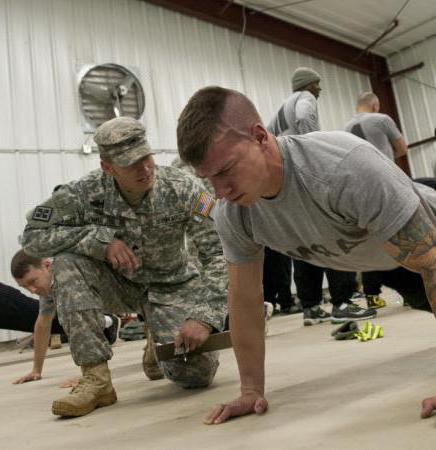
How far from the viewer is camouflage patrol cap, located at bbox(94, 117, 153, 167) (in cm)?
181

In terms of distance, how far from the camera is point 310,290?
10.6 ft

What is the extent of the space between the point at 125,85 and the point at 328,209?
495 centimetres

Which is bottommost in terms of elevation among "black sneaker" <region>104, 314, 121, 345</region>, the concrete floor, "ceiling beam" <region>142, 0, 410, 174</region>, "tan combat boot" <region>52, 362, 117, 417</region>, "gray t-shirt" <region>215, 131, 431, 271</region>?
the concrete floor

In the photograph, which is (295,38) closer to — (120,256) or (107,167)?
(107,167)

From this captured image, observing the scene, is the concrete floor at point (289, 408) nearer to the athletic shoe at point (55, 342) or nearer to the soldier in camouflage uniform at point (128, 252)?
the soldier in camouflage uniform at point (128, 252)

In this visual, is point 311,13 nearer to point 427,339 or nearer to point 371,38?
point 371,38

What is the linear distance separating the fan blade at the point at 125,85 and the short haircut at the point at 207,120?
474 centimetres

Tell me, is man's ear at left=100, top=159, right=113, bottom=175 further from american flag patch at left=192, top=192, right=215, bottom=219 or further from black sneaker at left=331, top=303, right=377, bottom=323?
black sneaker at left=331, top=303, right=377, bottom=323

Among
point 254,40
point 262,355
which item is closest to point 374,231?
point 262,355

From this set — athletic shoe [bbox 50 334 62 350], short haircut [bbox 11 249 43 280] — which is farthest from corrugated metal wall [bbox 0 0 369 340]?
short haircut [bbox 11 249 43 280]

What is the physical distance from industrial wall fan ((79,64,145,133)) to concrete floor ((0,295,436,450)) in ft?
12.0

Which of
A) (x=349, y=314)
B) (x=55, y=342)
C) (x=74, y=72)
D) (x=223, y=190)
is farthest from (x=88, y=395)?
(x=74, y=72)

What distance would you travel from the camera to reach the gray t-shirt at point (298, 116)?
3043 millimetres

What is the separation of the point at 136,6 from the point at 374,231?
585 centimetres
